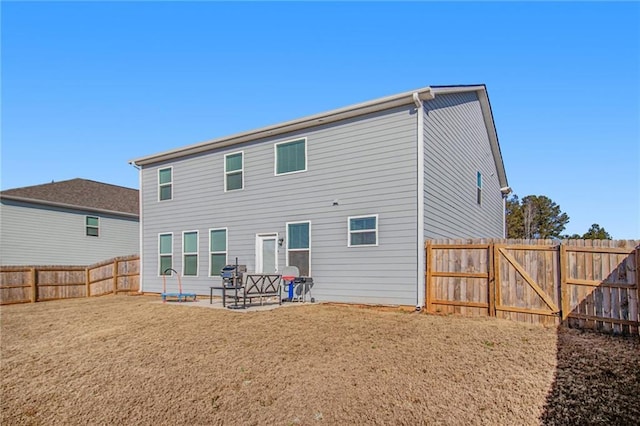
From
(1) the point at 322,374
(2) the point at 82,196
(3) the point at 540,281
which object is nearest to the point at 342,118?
(3) the point at 540,281

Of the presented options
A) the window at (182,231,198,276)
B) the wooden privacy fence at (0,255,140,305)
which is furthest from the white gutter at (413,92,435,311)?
the wooden privacy fence at (0,255,140,305)

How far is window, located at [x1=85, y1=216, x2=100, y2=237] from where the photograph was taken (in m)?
20.9

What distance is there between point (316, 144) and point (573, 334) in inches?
304

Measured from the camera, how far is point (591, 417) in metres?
3.98

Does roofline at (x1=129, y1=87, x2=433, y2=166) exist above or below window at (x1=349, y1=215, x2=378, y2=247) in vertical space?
above

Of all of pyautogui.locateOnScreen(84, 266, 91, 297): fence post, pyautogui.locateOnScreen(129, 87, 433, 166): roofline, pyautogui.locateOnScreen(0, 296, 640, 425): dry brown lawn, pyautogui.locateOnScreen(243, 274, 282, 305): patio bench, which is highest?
pyautogui.locateOnScreen(129, 87, 433, 166): roofline

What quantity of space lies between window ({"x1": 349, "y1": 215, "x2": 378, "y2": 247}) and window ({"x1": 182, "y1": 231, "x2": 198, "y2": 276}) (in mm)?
6527

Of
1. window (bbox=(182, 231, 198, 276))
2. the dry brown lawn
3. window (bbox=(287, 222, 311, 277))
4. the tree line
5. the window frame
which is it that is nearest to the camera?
the dry brown lawn

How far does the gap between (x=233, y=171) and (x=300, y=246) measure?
3850mm

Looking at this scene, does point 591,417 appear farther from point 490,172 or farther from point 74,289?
point 74,289

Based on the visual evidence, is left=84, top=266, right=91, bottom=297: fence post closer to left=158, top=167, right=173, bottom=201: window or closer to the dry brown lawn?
left=158, top=167, right=173, bottom=201: window

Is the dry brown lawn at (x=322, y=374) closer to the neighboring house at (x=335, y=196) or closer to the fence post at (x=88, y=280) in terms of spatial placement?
the neighboring house at (x=335, y=196)

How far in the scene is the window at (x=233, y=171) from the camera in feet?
43.5

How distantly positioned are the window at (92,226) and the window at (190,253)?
376 inches
